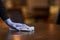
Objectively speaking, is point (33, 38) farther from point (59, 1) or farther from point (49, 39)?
point (59, 1)

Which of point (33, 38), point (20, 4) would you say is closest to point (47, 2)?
point (20, 4)

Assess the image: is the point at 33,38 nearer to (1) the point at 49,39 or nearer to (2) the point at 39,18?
(1) the point at 49,39

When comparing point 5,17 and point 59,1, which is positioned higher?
point 5,17

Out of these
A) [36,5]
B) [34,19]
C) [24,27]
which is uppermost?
[24,27]

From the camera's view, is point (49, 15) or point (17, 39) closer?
point (17, 39)

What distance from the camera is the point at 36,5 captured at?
5.18m

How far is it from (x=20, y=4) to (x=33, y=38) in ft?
12.9

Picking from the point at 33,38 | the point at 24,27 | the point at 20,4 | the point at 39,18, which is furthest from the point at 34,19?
the point at 33,38

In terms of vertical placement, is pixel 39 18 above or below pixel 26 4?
below

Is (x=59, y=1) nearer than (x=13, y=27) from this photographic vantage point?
No

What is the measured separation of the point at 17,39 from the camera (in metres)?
1.31

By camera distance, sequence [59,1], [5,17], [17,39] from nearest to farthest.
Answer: [17,39]
[5,17]
[59,1]

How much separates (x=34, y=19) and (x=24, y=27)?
358 cm

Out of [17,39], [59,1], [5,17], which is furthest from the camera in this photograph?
[59,1]
